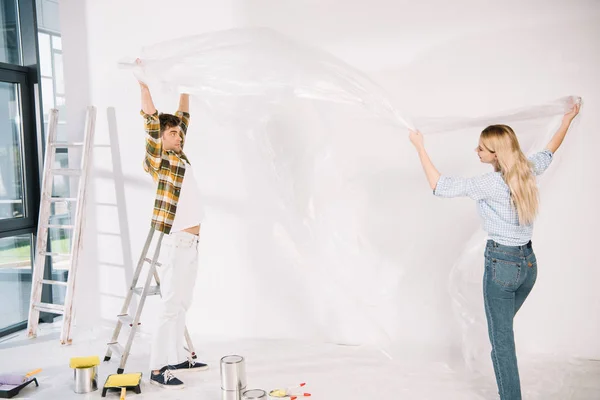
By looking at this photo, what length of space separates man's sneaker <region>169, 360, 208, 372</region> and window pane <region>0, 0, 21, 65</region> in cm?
257

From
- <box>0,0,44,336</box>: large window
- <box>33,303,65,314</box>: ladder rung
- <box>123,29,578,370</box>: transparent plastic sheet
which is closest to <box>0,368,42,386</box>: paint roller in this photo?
<box>33,303,65,314</box>: ladder rung

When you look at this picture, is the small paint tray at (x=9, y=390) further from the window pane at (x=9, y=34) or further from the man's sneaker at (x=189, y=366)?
the window pane at (x=9, y=34)

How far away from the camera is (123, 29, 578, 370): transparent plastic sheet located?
2.57 meters

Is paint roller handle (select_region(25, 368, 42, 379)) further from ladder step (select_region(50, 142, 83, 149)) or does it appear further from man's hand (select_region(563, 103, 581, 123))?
man's hand (select_region(563, 103, 581, 123))

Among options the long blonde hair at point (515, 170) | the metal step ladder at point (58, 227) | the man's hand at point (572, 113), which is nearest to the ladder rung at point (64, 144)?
the metal step ladder at point (58, 227)

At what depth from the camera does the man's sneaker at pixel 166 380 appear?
2748mm

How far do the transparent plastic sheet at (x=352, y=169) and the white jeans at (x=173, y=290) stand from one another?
0.57 meters

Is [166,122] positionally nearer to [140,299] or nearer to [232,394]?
[140,299]

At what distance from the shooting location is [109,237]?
152 inches

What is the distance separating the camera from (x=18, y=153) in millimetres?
4086

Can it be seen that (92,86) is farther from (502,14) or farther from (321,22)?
(502,14)

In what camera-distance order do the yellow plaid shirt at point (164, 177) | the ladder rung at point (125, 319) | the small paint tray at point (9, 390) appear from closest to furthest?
the small paint tray at point (9, 390) → the yellow plaid shirt at point (164, 177) → the ladder rung at point (125, 319)

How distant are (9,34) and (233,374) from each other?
3072mm

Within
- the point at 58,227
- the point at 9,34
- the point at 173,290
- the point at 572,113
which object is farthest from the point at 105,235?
the point at 572,113
